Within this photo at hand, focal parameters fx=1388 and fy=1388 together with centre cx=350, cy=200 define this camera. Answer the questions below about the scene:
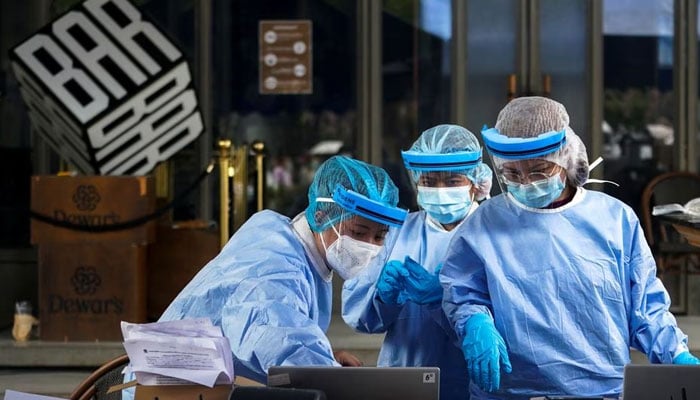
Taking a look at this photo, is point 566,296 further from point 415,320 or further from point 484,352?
point 415,320

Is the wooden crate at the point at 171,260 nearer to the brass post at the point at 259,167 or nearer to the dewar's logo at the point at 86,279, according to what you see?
the dewar's logo at the point at 86,279

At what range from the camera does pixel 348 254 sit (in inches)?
150

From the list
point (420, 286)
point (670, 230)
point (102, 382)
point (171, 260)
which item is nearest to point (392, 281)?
point (420, 286)

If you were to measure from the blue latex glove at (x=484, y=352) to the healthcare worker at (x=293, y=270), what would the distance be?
1.15 ft

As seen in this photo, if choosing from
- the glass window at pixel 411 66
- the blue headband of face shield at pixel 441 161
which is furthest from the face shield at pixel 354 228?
the glass window at pixel 411 66

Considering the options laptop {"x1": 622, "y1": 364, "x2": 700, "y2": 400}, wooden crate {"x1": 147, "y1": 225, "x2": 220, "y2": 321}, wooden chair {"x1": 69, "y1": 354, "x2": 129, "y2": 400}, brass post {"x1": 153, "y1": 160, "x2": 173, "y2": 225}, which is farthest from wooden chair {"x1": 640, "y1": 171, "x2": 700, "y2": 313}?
laptop {"x1": 622, "y1": 364, "x2": 700, "y2": 400}

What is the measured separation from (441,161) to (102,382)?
123cm

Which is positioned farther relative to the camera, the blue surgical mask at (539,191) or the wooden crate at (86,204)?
the wooden crate at (86,204)

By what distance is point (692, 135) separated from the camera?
8.67 m

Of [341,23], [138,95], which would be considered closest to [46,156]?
[138,95]

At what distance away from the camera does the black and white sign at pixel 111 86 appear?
7.80 m

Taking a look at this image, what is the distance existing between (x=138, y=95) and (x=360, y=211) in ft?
13.9

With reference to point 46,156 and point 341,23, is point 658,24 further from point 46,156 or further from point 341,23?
point 46,156

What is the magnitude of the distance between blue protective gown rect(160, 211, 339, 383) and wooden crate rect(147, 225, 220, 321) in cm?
393
